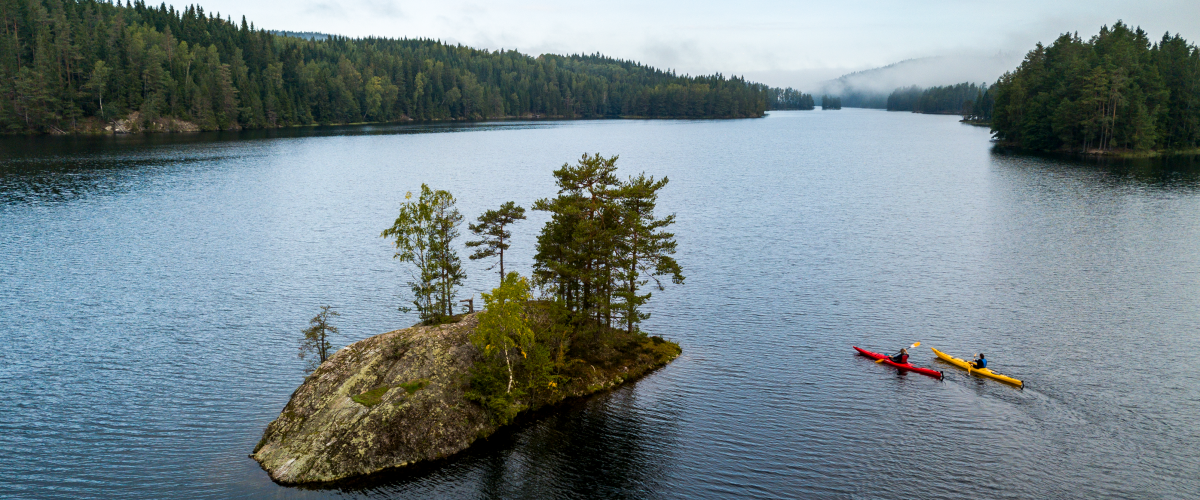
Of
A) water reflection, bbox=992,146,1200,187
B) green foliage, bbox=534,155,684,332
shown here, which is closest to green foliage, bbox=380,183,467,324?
green foliage, bbox=534,155,684,332

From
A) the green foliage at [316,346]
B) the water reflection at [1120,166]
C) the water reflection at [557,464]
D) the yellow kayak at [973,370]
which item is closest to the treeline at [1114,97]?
the water reflection at [1120,166]

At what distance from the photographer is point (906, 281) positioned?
7075 cm

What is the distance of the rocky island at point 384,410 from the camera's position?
118ft

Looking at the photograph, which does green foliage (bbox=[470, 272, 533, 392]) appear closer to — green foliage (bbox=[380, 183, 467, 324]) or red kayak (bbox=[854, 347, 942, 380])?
green foliage (bbox=[380, 183, 467, 324])

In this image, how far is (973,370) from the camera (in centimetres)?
4903

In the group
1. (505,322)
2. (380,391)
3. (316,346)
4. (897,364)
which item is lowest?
(897,364)

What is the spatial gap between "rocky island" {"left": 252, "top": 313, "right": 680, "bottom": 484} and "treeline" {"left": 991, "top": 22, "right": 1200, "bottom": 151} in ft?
538

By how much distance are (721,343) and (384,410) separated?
2835 cm

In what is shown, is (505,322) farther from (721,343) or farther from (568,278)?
(721,343)

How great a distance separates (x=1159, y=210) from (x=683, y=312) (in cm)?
8680

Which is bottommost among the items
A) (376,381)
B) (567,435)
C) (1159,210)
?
(567,435)

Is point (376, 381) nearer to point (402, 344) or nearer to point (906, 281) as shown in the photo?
point (402, 344)

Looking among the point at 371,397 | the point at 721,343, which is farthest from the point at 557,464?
the point at 721,343

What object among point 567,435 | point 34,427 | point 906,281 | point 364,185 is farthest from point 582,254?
point 364,185
